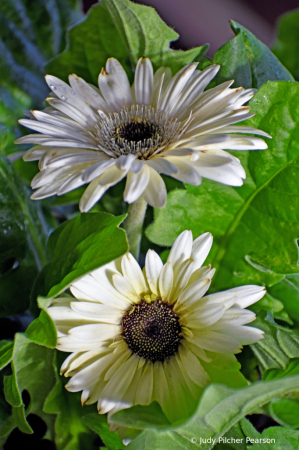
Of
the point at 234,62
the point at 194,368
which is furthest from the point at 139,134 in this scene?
the point at 194,368

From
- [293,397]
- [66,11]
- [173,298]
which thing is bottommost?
[293,397]

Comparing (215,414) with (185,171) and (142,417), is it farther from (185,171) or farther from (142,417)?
(185,171)

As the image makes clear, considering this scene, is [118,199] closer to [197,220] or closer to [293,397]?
[197,220]

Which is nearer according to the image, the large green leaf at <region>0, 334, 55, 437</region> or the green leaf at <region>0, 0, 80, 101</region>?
the large green leaf at <region>0, 334, 55, 437</region>

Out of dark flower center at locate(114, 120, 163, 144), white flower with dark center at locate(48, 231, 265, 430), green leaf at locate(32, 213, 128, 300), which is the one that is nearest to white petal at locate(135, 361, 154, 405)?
white flower with dark center at locate(48, 231, 265, 430)

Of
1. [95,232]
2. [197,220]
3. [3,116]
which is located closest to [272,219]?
[197,220]

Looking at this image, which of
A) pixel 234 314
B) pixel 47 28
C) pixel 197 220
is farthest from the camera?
pixel 47 28

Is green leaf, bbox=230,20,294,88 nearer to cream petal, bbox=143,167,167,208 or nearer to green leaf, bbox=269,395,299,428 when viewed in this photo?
cream petal, bbox=143,167,167,208
